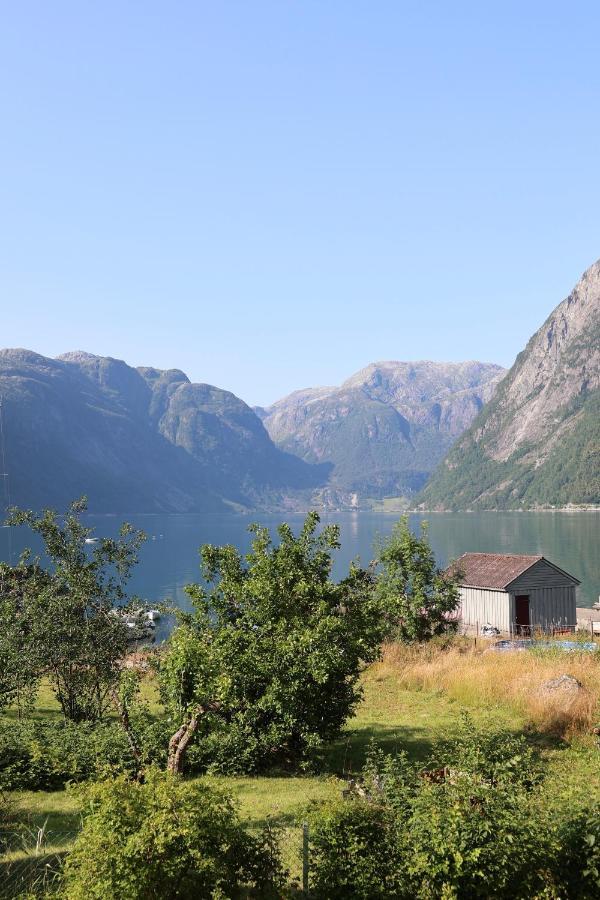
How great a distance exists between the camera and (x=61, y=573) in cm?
2080

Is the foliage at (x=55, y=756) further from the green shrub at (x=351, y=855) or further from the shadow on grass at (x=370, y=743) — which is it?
the green shrub at (x=351, y=855)

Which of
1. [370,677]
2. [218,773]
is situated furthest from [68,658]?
[370,677]

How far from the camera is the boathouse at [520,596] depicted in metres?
47.7

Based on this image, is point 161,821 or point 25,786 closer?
point 161,821

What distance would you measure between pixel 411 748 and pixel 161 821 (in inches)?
433

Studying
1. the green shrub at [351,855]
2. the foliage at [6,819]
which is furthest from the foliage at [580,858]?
the foliage at [6,819]

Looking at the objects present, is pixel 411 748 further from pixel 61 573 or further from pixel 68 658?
pixel 61 573

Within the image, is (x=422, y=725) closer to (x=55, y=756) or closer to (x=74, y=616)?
(x=55, y=756)

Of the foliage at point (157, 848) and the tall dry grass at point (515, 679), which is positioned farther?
the tall dry grass at point (515, 679)

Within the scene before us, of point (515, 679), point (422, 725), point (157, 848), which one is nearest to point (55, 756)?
point (157, 848)

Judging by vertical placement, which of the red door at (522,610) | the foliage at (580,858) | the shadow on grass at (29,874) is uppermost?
the foliage at (580,858)

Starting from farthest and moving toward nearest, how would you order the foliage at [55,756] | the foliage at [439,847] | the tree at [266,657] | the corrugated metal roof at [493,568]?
the corrugated metal roof at [493,568]
the foliage at [55,756]
the tree at [266,657]
the foliage at [439,847]

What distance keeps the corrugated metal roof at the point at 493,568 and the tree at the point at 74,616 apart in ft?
102

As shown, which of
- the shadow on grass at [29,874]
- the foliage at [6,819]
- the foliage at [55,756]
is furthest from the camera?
the foliage at [55,756]
